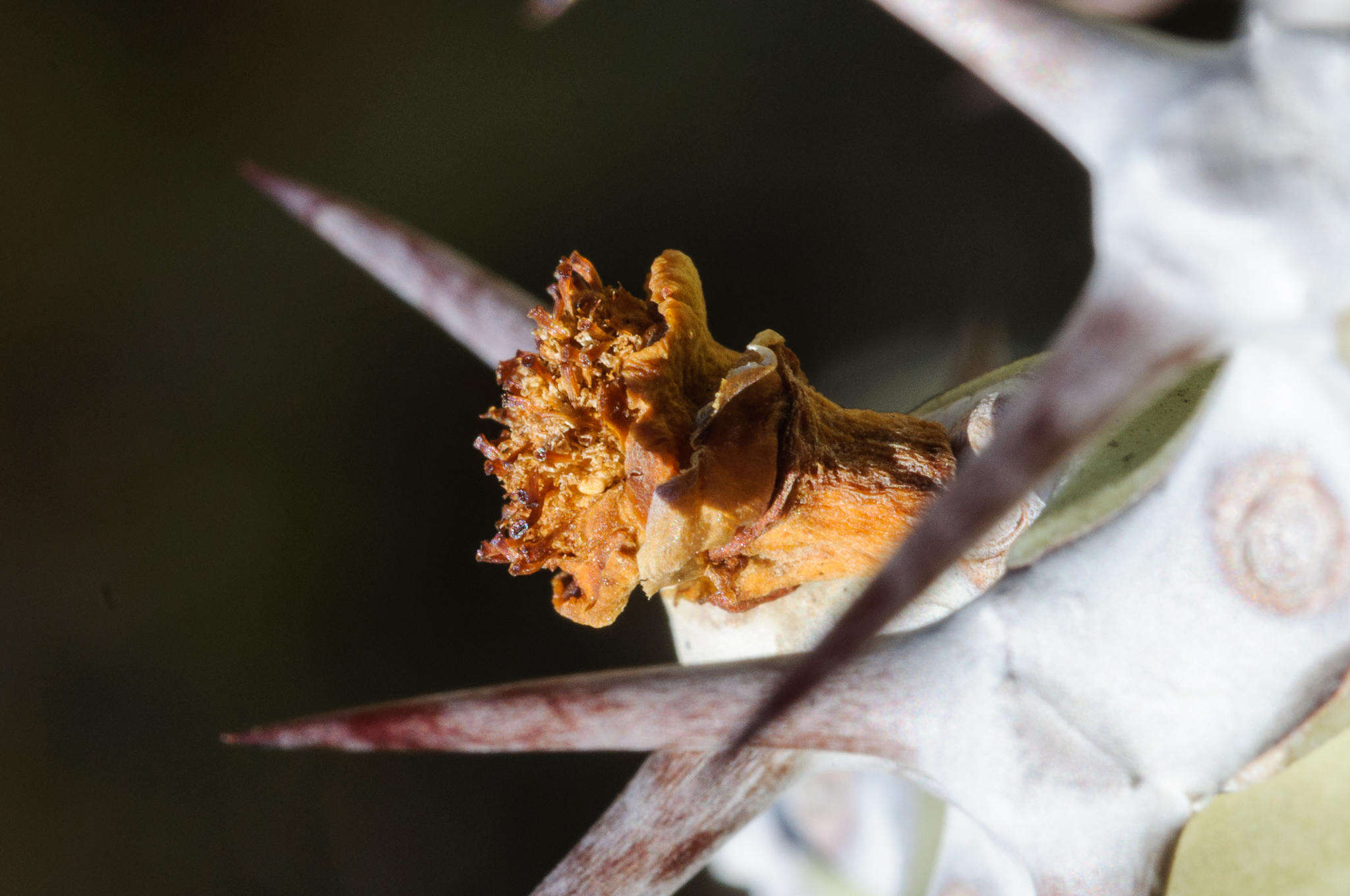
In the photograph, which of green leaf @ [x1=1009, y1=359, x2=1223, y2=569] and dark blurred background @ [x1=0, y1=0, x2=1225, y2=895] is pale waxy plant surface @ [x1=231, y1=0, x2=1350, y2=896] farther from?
dark blurred background @ [x1=0, y1=0, x2=1225, y2=895]

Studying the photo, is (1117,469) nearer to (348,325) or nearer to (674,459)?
(674,459)

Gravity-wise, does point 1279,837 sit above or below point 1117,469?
below

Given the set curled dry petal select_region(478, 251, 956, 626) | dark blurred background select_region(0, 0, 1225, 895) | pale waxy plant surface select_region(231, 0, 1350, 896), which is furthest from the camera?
dark blurred background select_region(0, 0, 1225, 895)

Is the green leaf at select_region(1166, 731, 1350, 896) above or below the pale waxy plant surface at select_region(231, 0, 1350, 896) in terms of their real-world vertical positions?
below

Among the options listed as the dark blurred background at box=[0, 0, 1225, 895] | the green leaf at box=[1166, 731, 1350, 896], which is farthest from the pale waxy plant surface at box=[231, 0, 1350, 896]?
the dark blurred background at box=[0, 0, 1225, 895]

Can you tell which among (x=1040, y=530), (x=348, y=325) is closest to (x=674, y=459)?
(x=1040, y=530)

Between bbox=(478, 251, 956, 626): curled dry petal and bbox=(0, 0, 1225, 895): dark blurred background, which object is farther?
bbox=(0, 0, 1225, 895): dark blurred background

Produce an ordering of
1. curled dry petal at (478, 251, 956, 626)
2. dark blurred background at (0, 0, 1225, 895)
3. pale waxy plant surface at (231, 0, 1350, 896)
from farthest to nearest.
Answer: dark blurred background at (0, 0, 1225, 895), curled dry petal at (478, 251, 956, 626), pale waxy plant surface at (231, 0, 1350, 896)
